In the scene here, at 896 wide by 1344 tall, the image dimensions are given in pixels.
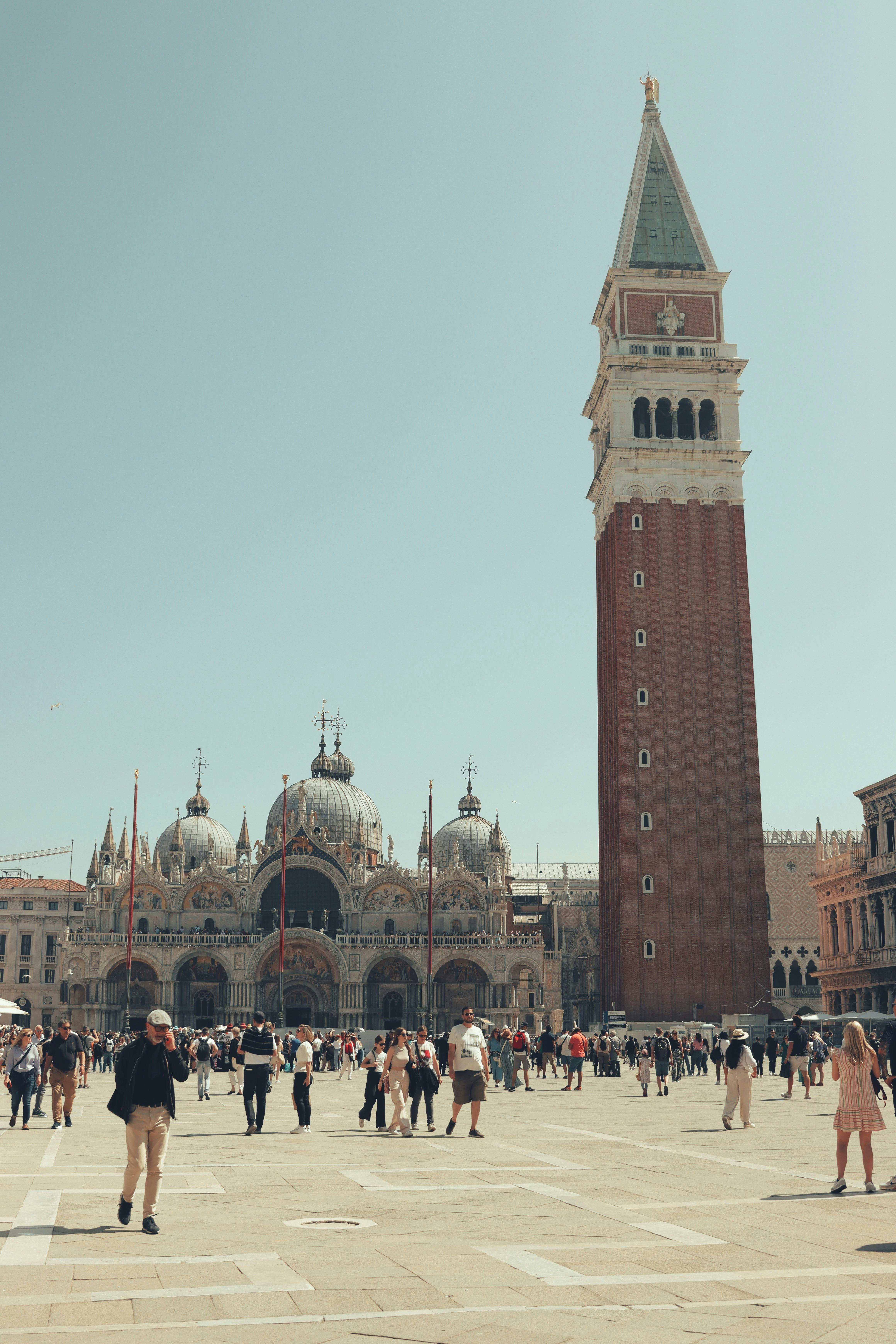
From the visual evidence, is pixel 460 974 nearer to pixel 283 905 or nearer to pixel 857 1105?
pixel 283 905

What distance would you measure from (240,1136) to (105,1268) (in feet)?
35.0

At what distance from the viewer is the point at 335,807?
3327 inches

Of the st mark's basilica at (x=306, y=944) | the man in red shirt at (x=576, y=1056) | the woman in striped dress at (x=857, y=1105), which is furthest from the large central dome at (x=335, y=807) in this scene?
the woman in striped dress at (x=857, y=1105)

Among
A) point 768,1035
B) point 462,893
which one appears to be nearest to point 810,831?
point 462,893

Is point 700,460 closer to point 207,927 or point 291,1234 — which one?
point 207,927

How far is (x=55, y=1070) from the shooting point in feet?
65.8

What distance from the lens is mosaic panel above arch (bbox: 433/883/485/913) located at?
76938 millimetres

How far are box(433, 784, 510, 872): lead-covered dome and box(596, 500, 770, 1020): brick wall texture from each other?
2550 cm

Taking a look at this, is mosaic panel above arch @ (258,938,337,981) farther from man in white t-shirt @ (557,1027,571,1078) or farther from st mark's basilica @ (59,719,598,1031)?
man in white t-shirt @ (557,1027,571,1078)

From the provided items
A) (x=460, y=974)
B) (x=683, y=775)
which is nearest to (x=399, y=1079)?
(x=683, y=775)

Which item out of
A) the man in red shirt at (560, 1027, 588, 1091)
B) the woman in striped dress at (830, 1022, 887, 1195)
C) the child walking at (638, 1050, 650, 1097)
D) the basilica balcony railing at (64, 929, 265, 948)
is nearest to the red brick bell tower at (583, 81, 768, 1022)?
the basilica balcony railing at (64, 929, 265, 948)

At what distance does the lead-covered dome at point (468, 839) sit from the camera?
292 feet

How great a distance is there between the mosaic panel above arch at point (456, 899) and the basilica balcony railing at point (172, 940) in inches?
420

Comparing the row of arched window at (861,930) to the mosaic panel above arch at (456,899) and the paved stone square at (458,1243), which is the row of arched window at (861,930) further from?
the paved stone square at (458,1243)
